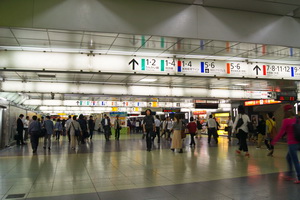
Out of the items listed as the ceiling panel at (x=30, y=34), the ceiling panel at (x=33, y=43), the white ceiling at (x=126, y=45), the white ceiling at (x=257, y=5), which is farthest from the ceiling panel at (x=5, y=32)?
the white ceiling at (x=257, y=5)

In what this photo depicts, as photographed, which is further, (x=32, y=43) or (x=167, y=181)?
(x=32, y=43)

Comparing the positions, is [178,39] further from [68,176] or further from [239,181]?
[68,176]

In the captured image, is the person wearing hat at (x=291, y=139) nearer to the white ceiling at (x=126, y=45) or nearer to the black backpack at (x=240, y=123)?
the white ceiling at (x=126, y=45)

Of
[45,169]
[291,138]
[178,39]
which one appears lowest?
[45,169]

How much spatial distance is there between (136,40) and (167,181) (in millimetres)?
3788

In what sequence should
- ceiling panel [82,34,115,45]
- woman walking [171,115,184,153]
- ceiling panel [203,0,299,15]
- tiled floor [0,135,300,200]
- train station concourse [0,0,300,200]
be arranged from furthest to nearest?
woman walking [171,115,184,153], ceiling panel [82,34,115,45], ceiling panel [203,0,299,15], train station concourse [0,0,300,200], tiled floor [0,135,300,200]

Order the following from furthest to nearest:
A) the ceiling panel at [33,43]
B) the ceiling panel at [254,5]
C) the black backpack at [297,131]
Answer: the ceiling panel at [33,43] → the ceiling panel at [254,5] → the black backpack at [297,131]

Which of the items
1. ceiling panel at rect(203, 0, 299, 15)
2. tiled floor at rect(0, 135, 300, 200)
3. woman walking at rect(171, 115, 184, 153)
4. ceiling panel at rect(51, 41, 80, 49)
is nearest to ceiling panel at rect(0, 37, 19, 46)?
ceiling panel at rect(51, 41, 80, 49)

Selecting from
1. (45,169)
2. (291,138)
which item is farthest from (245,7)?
(45,169)

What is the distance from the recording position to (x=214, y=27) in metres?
6.83

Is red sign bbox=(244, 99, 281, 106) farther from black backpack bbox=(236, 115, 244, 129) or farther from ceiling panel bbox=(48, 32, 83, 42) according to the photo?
ceiling panel bbox=(48, 32, 83, 42)

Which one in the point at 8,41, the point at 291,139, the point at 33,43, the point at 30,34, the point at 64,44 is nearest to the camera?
the point at 291,139

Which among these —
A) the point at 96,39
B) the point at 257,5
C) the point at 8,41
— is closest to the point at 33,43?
the point at 8,41

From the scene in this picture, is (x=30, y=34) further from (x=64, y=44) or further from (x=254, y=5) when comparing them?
(x=254, y=5)
